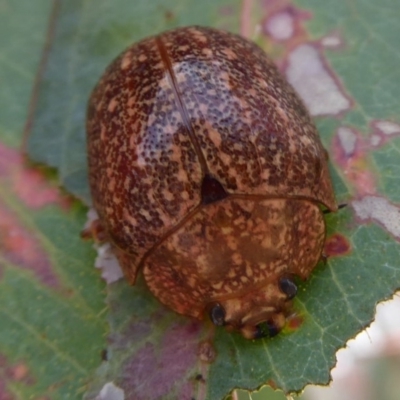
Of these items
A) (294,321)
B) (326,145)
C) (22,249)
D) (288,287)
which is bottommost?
(294,321)

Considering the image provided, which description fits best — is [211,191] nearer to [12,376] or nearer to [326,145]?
[326,145]

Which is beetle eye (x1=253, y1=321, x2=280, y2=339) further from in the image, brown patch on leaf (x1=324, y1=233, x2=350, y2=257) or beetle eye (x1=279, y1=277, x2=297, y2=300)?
brown patch on leaf (x1=324, y1=233, x2=350, y2=257)

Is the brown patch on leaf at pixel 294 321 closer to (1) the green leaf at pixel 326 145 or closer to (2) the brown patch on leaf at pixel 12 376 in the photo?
(1) the green leaf at pixel 326 145

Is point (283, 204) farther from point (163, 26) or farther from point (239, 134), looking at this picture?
point (163, 26)

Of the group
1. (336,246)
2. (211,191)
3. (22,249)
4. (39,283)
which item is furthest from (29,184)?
(336,246)

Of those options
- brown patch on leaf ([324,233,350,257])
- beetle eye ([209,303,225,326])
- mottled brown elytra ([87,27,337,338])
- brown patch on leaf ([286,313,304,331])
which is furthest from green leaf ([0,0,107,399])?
brown patch on leaf ([324,233,350,257])

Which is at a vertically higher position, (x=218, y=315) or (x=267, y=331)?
(x=218, y=315)

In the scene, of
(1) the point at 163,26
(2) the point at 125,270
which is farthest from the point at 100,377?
(1) the point at 163,26
